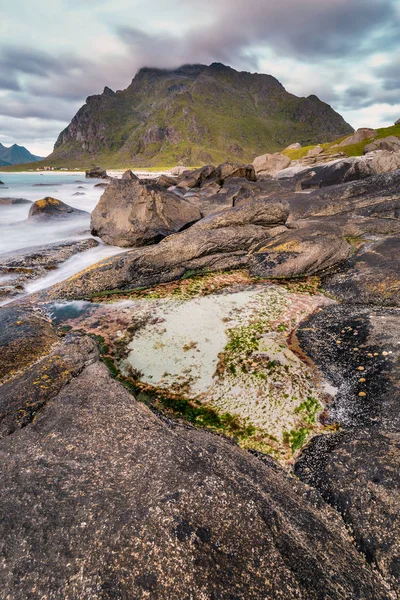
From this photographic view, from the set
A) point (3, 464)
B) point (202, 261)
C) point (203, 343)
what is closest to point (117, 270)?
point (202, 261)

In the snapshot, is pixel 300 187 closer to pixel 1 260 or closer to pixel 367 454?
pixel 1 260

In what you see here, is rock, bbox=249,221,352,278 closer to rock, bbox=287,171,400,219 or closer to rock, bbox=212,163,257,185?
rock, bbox=287,171,400,219

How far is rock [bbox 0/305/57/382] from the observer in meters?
9.64

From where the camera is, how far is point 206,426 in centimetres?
841

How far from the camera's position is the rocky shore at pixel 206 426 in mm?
4156

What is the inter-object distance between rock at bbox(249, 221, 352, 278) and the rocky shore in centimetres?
10

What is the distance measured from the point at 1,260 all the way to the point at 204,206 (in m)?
21.6

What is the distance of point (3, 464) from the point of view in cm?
573

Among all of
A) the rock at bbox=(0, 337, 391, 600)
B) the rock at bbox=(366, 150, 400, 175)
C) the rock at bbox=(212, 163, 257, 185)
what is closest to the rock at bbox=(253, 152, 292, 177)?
the rock at bbox=(212, 163, 257, 185)

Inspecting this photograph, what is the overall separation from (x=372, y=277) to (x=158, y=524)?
1440 cm

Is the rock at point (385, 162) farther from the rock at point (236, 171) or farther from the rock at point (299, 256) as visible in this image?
the rock at point (299, 256)

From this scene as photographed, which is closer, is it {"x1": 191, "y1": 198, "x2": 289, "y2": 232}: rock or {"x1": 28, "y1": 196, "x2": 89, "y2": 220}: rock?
{"x1": 191, "y1": 198, "x2": 289, "y2": 232}: rock

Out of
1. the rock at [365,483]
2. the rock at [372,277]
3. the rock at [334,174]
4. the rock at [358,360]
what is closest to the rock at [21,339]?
the rock at [365,483]

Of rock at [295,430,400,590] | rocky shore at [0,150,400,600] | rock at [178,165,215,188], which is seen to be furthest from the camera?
rock at [178,165,215,188]
